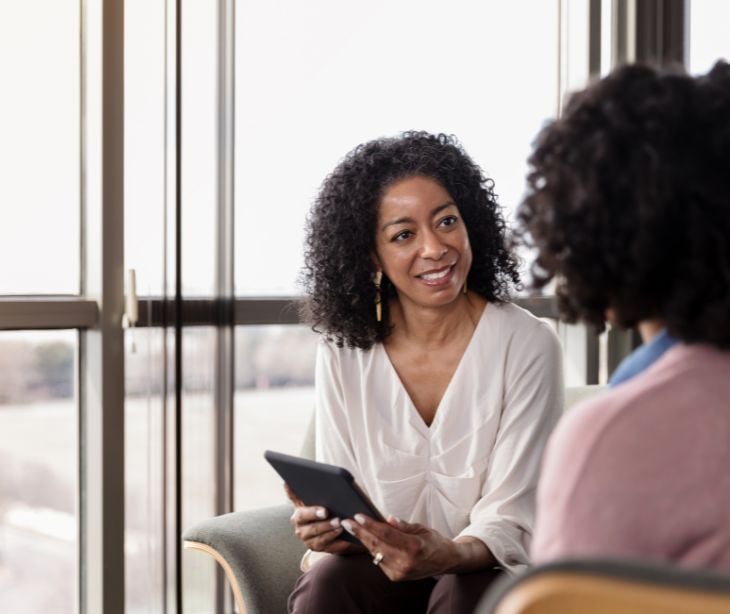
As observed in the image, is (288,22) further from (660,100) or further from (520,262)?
(660,100)

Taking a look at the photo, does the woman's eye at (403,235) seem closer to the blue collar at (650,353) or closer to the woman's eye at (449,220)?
the woman's eye at (449,220)

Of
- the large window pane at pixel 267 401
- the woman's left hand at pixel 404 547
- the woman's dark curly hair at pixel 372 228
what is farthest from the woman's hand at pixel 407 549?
the large window pane at pixel 267 401

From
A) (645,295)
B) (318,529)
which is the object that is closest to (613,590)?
(645,295)

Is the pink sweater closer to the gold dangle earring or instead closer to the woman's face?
the woman's face

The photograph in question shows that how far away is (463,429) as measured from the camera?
216 cm

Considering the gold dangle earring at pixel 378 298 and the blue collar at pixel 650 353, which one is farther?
the gold dangle earring at pixel 378 298

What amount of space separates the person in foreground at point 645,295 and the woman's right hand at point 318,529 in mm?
921

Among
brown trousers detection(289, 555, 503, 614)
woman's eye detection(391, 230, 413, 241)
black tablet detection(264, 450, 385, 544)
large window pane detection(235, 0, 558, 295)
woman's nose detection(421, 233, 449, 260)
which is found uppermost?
large window pane detection(235, 0, 558, 295)

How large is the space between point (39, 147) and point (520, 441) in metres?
1.44

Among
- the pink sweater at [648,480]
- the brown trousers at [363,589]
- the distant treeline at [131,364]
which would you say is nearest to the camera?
the pink sweater at [648,480]

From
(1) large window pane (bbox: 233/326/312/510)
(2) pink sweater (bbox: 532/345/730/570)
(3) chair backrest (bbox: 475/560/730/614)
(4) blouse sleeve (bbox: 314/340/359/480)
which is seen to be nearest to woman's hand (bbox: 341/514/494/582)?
(4) blouse sleeve (bbox: 314/340/359/480)

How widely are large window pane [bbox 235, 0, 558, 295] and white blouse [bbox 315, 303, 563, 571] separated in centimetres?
90

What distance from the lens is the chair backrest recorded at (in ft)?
2.33

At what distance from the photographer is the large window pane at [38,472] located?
2656mm
